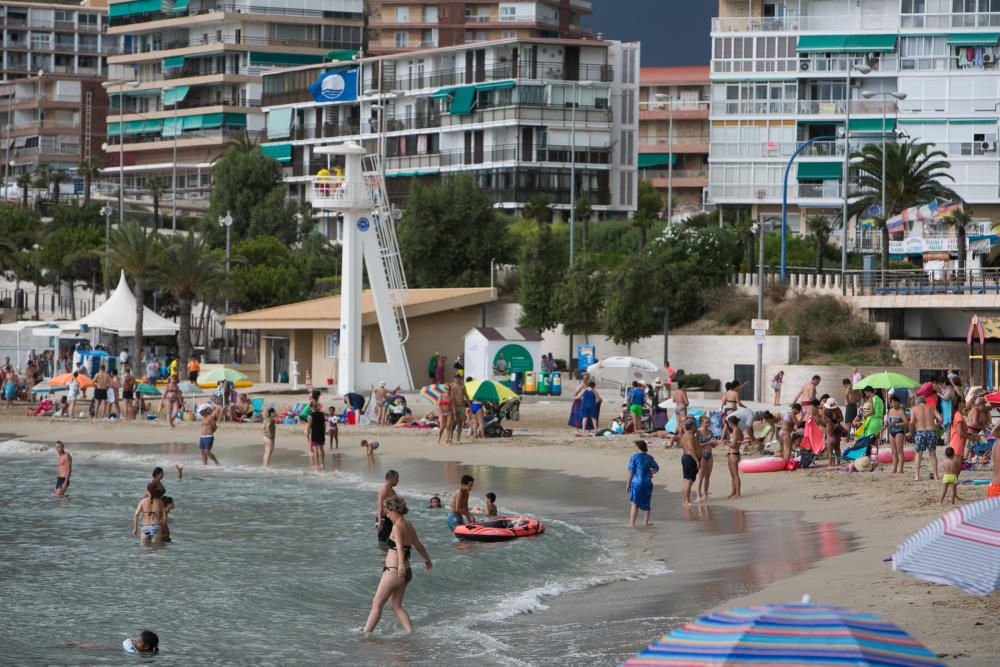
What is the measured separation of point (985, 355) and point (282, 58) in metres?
68.8

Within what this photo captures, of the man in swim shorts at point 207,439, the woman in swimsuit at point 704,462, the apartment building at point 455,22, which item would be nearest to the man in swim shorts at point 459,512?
the woman in swimsuit at point 704,462

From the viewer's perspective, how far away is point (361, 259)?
3844 centimetres

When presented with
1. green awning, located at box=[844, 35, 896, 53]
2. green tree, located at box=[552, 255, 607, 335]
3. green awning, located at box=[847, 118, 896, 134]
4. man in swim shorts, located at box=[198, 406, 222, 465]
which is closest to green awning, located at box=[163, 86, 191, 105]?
green awning, located at box=[844, 35, 896, 53]

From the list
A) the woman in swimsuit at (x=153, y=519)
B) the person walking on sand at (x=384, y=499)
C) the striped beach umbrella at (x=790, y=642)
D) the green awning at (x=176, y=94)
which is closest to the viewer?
the striped beach umbrella at (x=790, y=642)

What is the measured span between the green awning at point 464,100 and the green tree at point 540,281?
94.0 ft

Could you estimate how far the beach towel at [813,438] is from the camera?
2411cm

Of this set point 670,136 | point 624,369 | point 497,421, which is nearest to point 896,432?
point 497,421

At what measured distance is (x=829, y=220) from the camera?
69.3 meters

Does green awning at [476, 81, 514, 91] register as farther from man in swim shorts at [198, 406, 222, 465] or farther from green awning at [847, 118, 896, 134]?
man in swim shorts at [198, 406, 222, 465]

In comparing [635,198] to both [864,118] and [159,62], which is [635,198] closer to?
[864,118]

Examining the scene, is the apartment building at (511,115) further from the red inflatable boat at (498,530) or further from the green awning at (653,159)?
the red inflatable boat at (498,530)

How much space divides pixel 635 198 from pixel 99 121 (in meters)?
50.8

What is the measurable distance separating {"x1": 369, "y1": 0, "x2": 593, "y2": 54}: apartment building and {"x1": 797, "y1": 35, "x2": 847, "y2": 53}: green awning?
26264 mm

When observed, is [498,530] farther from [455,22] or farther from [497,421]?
[455,22]
